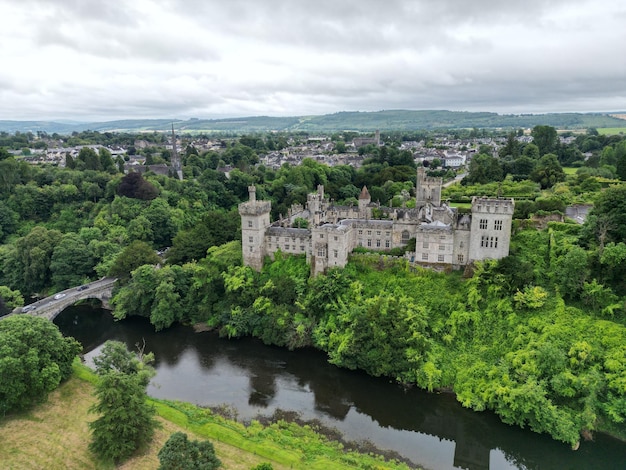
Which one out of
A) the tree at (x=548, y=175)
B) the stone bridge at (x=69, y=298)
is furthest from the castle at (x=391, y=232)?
the tree at (x=548, y=175)

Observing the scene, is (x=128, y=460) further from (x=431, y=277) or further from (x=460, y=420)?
(x=431, y=277)

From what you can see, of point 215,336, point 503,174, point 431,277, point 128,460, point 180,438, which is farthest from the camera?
point 503,174

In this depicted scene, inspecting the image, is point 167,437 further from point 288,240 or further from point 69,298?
point 69,298

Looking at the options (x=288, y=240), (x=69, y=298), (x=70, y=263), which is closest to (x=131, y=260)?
(x=69, y=298)

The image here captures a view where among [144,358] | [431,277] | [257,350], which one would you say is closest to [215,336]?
[257,350]

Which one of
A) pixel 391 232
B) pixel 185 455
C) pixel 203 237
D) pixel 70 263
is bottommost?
pixel 70 263

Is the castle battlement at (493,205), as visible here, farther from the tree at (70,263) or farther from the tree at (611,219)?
the tree at (70,263)

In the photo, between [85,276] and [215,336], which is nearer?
[215,336]
